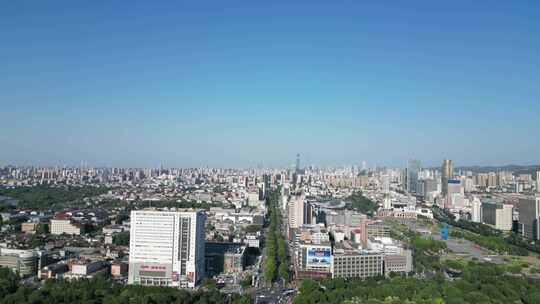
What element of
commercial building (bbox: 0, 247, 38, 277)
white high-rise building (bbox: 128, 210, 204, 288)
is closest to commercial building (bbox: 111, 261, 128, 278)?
white high-rise building (bbox: 128, 210, 204, 288)

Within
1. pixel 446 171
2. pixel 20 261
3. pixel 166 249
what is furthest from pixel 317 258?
pixel 446 171

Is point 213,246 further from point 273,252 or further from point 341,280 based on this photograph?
point 341,280

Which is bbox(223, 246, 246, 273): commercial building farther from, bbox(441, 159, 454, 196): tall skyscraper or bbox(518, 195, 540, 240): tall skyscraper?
bbox(441, 159, 454, 196): tall skyscraper

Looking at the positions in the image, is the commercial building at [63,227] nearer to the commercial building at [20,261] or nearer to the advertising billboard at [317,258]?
the commercial building at [20,261]

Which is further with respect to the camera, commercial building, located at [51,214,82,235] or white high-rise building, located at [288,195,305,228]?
white high-rise building, located at [288,195,305,228]

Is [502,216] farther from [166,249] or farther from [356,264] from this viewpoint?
[166,249]

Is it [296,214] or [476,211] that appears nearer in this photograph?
[296,214]

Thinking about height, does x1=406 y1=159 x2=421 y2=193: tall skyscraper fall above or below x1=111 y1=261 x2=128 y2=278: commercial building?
above
